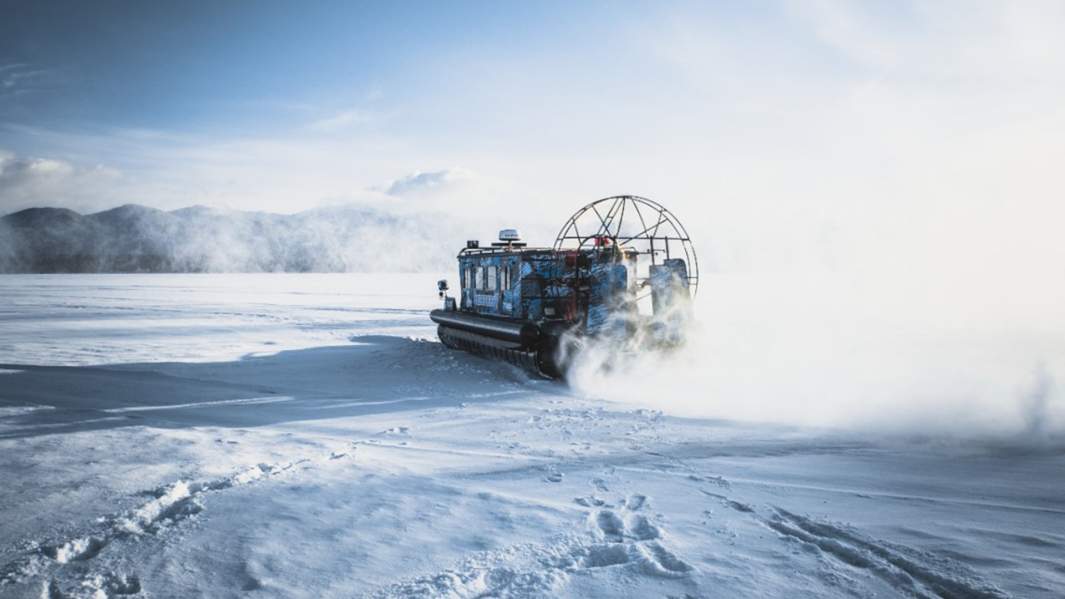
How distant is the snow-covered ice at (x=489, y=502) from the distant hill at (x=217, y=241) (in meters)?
95.3

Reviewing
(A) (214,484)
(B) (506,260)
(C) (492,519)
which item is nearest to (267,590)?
(C) (492,519)

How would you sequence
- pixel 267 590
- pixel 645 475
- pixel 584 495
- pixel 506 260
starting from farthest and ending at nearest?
pixel 506 260
pixel 645 475
pixel 584 495
pixel 267 590

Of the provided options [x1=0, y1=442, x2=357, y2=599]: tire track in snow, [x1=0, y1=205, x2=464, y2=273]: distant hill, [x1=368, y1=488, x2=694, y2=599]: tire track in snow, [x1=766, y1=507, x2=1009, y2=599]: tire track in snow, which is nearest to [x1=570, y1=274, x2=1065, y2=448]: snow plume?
[x1=766, y1=507, x2=1009, y2=599]: tire track in snow

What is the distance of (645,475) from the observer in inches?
191

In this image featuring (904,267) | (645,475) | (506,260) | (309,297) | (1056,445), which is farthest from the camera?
(309,297)

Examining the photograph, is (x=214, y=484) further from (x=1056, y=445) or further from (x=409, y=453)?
(x=1056, y=445)

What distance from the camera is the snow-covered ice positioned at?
10.4ft

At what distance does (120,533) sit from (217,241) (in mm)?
174417

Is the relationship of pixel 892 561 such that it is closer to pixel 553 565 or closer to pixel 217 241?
pixel 553 565

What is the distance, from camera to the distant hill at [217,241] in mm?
121250

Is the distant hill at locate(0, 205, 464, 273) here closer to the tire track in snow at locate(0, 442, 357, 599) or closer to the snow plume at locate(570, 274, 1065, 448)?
the snow plume at locate(570, 274, 1065, 448)

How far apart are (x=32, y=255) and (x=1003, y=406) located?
7051 inches

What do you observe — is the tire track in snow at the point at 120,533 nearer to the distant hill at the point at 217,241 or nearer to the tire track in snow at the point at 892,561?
the tire track in snow at the point at 892,561

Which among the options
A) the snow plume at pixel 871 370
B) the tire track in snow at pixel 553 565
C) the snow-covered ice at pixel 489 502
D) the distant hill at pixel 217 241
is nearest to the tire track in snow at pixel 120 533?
the snow-covered ice at pixel 489 502
